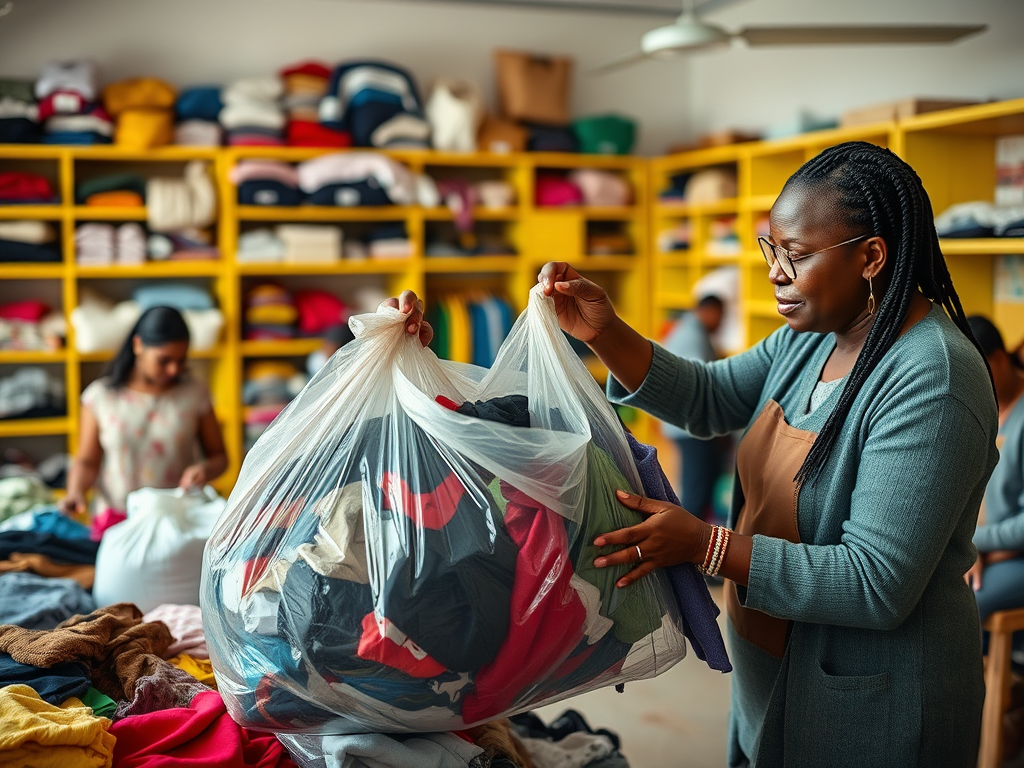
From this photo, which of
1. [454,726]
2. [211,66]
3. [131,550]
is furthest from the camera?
[211,66]

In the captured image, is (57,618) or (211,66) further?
(211,66)

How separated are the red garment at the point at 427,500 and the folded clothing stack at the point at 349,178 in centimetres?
358

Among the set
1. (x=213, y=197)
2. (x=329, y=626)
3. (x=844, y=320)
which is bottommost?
(x=329, y=626)

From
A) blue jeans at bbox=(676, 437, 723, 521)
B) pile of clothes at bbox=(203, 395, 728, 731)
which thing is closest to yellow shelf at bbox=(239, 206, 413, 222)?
blue jeans at bbox=(676, 437, 723, 521)

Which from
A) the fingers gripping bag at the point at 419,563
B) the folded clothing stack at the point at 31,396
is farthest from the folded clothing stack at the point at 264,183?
the fingers gripping bag at the point at 419,563

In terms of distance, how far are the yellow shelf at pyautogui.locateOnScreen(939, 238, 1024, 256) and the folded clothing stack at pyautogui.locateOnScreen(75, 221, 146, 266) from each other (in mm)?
3332

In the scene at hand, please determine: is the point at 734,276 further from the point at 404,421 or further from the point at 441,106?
the point at 404,421

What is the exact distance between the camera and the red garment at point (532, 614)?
3.78ft

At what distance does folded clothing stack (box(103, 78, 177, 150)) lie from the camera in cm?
433

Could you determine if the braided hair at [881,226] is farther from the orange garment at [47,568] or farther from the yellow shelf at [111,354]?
the yellow shelf at [111,354]

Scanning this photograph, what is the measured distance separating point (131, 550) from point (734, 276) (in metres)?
3.63

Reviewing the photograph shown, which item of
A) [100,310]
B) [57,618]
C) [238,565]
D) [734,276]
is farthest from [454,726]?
[734,276]

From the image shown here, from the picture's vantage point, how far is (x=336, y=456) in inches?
50.4

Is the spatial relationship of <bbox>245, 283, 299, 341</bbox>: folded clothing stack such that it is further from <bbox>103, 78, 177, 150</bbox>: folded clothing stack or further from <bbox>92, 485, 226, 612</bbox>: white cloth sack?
<bbox>92, 485, 226, 612</bbox>: white cloth sack
